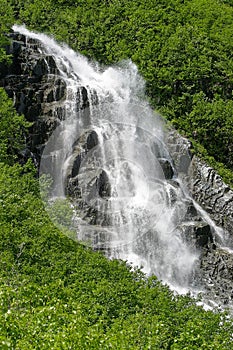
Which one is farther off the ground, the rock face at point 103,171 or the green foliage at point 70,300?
the rock face at point 103,171

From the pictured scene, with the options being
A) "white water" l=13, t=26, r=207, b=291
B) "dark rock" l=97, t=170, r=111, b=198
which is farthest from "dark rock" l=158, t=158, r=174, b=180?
"dark rock" l=97, t=170, r=111, b=198

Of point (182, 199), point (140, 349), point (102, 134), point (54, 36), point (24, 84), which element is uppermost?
point (54, 36)

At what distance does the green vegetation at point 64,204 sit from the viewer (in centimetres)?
1125

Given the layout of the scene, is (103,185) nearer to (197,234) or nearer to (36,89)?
(197,234)

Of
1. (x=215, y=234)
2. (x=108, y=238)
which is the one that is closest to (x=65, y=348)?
(x=108, y=238)

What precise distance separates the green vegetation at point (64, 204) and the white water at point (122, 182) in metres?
1.75

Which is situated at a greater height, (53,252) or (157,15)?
(157,15)

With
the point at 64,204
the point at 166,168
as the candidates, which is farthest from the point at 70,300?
the point at 166,168

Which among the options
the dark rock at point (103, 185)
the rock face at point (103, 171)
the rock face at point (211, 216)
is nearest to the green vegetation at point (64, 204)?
the rock face at point (103, 171)

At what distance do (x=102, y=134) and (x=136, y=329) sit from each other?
56.5 ft

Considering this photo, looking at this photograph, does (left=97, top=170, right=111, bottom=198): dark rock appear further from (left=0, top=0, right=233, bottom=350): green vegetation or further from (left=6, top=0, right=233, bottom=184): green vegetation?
(left=6, top=0, right=233, bottom=184): green vegetation

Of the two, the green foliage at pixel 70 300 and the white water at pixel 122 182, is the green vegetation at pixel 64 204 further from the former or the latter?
the white water at pixel 122 182

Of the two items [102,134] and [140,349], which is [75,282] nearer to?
[140,349]

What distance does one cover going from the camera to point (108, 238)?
2373 cm
